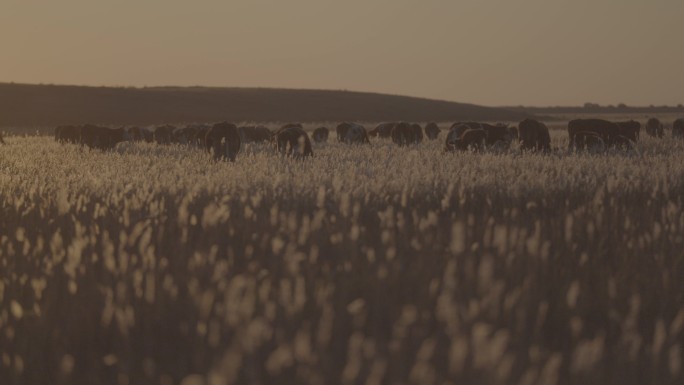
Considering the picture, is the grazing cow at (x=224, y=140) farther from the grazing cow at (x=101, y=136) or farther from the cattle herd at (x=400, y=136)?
the grazing cow at (x=101, y=136)

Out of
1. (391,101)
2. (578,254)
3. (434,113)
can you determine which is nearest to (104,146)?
(578,254)

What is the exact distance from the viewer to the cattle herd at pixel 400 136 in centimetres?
1966

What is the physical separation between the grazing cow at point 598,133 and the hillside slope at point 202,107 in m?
73.3

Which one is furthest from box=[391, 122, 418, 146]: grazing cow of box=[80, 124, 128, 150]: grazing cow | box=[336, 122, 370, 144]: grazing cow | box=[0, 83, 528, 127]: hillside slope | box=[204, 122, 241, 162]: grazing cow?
box=[0, 83, 528, 127]: hillside slope

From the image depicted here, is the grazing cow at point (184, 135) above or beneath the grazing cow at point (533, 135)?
beneath

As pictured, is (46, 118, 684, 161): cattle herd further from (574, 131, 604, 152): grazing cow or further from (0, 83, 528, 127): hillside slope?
(0, 83, 528, 127): hillside slope

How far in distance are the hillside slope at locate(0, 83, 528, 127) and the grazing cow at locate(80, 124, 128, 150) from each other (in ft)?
205

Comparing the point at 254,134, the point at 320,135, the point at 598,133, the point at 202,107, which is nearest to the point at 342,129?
the point at 320,135

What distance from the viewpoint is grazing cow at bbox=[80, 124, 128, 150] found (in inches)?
1046

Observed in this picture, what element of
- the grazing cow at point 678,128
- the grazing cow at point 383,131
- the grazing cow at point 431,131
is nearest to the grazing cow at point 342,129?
the grazing cow at point 383,131

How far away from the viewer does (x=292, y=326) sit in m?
3.44

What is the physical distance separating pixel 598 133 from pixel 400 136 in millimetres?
8763

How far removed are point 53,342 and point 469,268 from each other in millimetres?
2171

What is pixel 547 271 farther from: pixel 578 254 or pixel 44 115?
pixel 44 115
